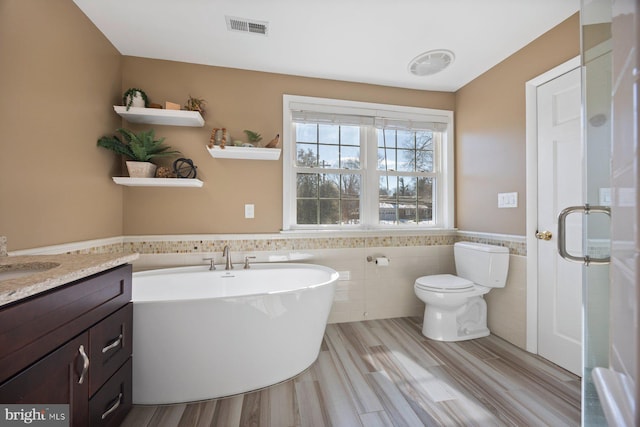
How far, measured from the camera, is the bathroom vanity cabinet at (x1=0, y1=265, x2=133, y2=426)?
0.73 metres

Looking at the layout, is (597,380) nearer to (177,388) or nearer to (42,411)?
(42,411)

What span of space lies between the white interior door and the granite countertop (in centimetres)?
262

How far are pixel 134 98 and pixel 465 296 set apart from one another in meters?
3.01

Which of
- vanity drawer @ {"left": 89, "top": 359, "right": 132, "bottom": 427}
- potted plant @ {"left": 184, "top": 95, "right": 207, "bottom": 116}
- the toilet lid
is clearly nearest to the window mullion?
the toilet lid

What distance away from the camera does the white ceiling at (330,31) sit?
1.74 meters

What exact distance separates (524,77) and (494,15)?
1.97 ft

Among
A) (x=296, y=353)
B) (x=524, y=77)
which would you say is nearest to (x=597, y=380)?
(x=296, y=353)

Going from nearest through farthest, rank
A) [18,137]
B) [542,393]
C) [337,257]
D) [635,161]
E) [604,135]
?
1. [635,161]
2. [604,135]
3. [18,137]
4. [542,393]
5. [337,257]

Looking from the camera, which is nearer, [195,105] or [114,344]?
[114,344]

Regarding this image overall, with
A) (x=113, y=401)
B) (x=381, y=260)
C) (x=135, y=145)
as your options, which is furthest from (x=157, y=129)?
(x=381, y=260)

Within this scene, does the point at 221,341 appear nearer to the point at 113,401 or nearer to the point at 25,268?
the point at 113,401

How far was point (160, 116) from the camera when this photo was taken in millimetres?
2139

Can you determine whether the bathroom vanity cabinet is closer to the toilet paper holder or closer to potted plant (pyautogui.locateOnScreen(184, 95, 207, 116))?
potted plant (pyautogui.locateOnScreen(184, 95, 207, 116))

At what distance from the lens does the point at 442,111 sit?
2.89 meters
